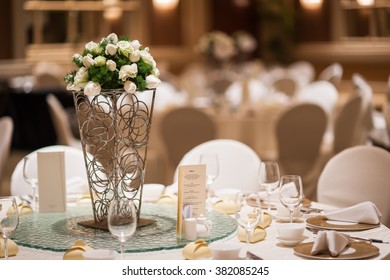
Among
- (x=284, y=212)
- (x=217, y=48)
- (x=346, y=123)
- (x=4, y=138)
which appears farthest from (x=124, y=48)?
(x=217, y=48)

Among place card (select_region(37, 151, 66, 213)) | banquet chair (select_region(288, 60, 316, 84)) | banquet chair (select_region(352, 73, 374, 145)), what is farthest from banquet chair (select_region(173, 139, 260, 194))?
banquet chair (select_region(288, 60, 316, 84))

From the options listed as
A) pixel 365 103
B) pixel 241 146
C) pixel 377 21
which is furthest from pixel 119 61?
pixel 377 21

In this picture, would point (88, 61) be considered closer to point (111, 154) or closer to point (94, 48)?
point (94, 48)

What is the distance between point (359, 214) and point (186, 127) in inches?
114

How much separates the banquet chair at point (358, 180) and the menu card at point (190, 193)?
102cm

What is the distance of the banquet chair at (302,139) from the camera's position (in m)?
5.65

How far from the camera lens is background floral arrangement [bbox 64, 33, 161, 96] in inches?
104

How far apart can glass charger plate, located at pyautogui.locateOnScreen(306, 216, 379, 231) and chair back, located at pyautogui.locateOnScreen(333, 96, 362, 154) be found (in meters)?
3.00

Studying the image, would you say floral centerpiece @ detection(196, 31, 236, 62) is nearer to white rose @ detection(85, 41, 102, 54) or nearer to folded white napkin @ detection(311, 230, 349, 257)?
white rose @ detection(85, 41, 102, 54)

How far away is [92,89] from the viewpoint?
8.61ft

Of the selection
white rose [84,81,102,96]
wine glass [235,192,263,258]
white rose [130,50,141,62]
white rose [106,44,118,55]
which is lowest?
wine glass [235,192,263,258]

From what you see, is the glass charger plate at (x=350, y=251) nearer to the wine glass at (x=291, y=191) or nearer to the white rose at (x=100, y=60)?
the wine glass at (x=291, y=191)
